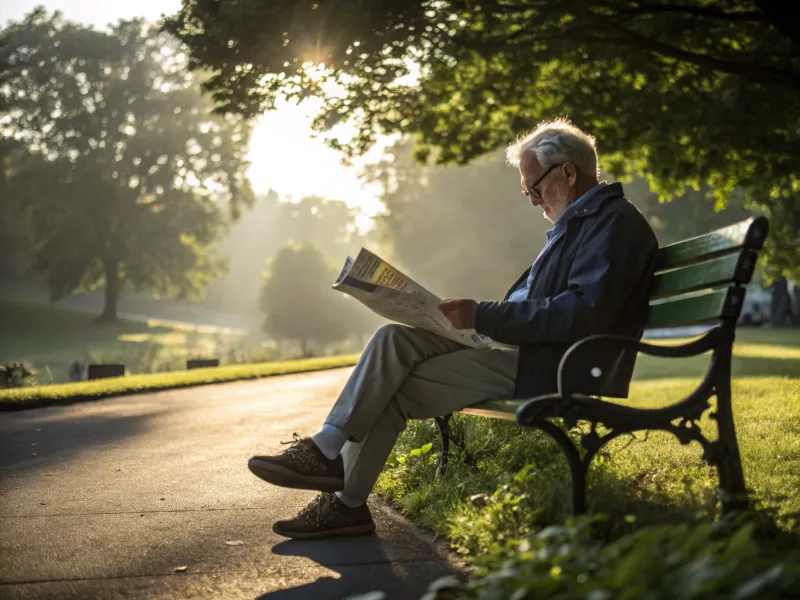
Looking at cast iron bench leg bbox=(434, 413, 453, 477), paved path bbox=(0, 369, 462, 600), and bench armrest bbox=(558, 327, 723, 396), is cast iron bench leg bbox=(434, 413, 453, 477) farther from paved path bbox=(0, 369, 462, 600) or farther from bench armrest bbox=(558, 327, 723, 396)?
bench armrest bbox=(558, 327, 723, 396)

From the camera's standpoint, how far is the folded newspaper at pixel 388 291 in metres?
4.02

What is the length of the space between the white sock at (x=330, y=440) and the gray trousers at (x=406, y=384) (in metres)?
0.08

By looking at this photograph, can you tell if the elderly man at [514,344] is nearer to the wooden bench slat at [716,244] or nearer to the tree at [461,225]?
the wooden bench slat at [716,244]

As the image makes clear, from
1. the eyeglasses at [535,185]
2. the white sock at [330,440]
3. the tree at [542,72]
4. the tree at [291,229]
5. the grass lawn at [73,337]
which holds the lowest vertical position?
the grass lawn at [73,337]

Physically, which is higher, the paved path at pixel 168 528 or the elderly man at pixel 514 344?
the elderly man at pixel 514 344

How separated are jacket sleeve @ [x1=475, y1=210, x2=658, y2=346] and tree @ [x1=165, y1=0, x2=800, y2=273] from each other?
5146mm

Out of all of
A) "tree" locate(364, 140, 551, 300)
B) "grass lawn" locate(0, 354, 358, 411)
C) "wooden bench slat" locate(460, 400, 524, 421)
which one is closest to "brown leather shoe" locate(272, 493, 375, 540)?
"wooden bench slat" locate(460, 400, 524, 421)

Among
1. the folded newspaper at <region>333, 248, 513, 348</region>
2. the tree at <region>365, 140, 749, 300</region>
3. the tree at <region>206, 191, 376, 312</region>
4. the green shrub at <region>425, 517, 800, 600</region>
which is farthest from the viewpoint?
the tree at <region>206, 191, 376, 312</region>

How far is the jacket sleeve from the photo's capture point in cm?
389

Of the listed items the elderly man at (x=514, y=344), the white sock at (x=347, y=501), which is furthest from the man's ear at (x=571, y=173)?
the white sock at (x=347, y=501)

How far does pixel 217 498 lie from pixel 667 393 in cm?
845

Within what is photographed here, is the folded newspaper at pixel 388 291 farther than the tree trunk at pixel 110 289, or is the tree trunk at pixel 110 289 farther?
the tree trunk at pixel 110 289

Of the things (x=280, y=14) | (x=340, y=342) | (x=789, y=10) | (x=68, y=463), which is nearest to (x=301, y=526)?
(x=68, y=463)

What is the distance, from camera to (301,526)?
14.2ft
